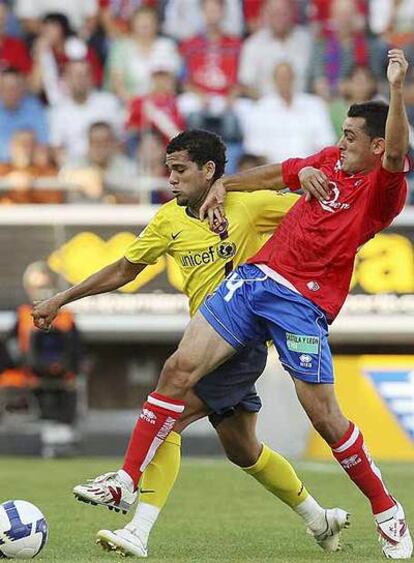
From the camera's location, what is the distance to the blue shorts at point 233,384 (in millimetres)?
7438

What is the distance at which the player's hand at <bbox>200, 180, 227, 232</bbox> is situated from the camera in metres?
7.38

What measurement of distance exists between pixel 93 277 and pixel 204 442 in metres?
9.08

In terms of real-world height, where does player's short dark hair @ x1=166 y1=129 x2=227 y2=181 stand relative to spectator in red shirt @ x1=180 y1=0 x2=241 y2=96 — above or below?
above

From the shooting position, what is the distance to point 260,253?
24.5 feet

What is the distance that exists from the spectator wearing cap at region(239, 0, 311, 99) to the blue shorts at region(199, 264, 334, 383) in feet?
34.3

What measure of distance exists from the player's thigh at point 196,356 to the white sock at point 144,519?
591 millimetres

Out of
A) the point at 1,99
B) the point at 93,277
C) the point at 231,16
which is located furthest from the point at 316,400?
the point at 231,16

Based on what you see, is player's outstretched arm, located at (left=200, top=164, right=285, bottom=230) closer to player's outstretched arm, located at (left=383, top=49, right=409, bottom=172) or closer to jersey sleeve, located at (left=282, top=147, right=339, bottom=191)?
jersey sleeve, located at (left=282, top=147, right=339, bottom=191)

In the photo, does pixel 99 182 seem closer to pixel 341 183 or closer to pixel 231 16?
pixel 231 16

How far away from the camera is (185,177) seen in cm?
753

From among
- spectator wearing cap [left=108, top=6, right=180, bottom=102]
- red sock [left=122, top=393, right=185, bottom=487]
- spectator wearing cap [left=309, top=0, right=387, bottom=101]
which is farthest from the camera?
→ spectator wearing cap [left=309, top=0, right=387, bottom=101]

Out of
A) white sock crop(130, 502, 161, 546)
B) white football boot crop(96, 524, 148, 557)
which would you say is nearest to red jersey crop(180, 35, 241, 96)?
white sock crop(130, 502, 161, 546)

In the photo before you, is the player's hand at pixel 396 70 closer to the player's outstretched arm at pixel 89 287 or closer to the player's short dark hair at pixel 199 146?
the player's short dark hair at pixel 199 146

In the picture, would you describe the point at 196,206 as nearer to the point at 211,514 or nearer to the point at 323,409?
the point at 323,409
